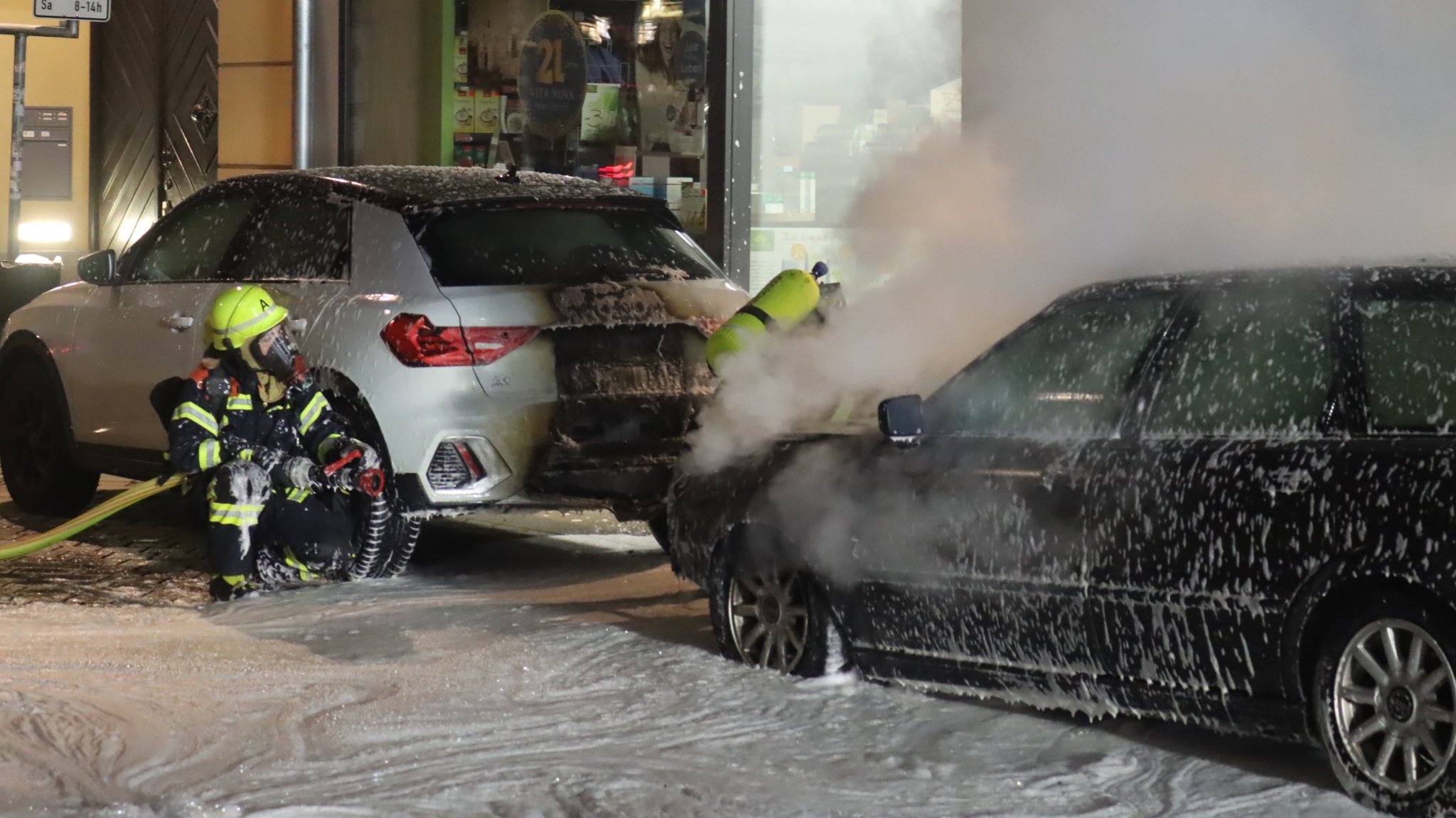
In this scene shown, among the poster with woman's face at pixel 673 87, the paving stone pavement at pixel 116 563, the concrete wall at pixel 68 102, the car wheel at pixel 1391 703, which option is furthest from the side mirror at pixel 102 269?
the concrete wall at pixel 68 102

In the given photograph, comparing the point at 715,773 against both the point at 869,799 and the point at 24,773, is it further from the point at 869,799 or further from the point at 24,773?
the point at 24,773

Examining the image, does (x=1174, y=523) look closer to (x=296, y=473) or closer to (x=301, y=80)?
(x=296, y=473)

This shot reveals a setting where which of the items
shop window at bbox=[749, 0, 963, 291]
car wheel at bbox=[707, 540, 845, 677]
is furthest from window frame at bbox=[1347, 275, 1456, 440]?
shop window at bbox=[749, 0, 963, 291]

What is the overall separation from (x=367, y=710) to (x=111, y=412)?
4046 millimetres

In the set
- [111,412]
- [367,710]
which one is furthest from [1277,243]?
[111,412]

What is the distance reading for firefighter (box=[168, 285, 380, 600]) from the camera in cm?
764

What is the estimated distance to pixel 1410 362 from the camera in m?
4.87

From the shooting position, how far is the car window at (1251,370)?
5.00 metres

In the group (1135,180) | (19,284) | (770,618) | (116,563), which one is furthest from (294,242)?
(19,284)

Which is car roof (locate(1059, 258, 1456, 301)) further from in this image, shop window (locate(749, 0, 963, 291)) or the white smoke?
shop window (locate(749, 0, 963, 291))

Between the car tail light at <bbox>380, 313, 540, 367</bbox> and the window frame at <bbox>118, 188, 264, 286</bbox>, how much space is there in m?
1.48

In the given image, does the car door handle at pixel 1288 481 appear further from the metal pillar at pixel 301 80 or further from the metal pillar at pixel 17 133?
the metal pillar at pixel 301 80

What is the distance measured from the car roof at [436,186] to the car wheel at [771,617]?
2444 mm

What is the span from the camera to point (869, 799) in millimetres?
4969
